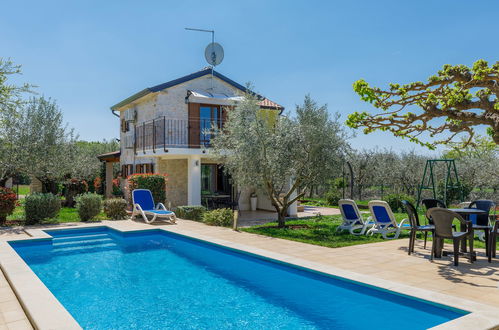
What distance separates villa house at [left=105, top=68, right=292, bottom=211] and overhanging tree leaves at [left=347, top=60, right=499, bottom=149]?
8.95 meters

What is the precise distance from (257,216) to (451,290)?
11717 mm

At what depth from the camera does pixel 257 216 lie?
17547mm

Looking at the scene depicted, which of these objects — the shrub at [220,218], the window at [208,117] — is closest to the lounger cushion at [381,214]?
A: the shrub at [220,218]

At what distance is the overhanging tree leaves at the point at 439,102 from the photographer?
7.66 m

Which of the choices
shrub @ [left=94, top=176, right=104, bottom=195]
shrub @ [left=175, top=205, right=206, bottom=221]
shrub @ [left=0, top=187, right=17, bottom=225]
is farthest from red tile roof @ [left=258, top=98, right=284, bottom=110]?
shrub @ [left=94, top=176, right=104, bottom=195]

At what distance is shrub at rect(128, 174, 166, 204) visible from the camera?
55.3 feet

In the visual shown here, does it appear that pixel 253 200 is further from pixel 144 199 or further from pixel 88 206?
pixel 88 206

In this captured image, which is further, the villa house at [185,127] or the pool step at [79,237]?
the villa house at [185,127]

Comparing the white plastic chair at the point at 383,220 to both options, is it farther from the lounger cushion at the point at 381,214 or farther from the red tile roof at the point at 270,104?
the red tile roof at the point at 270,104

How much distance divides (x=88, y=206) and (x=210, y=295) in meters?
10.0

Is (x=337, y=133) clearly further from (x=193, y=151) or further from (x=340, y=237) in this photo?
(x=193, y=151)

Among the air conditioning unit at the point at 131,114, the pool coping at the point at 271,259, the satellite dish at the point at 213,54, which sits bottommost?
the pool coping at the point at 271,259

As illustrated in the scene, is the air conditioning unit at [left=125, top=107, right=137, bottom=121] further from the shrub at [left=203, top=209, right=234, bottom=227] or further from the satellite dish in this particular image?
the shrub at [left=203, top=209, right=234, bottom=227]

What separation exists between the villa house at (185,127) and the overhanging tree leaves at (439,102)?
8952 millimetres
